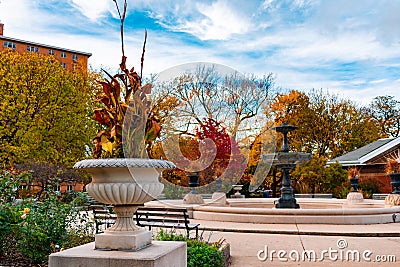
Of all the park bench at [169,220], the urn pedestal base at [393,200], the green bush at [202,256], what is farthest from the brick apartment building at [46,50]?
the green bush at [202,256]

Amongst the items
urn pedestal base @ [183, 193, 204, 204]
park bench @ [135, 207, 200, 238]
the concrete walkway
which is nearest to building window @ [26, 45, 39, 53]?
urn pedestal base @ [183, 193, 204, 204]

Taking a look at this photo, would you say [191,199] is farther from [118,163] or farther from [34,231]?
[118,163]

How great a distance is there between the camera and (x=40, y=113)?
2745 centimetres

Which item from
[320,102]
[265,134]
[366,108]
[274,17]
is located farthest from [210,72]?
[366,108]

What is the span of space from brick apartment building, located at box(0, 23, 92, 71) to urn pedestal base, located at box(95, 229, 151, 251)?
59030mm

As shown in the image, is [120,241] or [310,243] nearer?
[120,241]

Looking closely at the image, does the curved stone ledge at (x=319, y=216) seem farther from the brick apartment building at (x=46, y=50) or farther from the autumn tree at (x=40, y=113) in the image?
the brick apartment building at (x=46, y=50)

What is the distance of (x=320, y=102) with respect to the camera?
37281 mm

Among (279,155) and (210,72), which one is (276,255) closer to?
(210,72)

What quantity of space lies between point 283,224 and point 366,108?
3429 centimetres

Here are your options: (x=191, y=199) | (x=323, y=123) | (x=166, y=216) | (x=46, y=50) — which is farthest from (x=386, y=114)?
(x=46, y=50)

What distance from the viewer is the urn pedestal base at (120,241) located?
4.88 m

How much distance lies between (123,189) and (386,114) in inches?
1769

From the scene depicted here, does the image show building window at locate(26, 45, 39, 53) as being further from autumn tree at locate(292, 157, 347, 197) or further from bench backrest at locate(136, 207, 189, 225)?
bench backrest at locate(136, 207, 189, 225)
